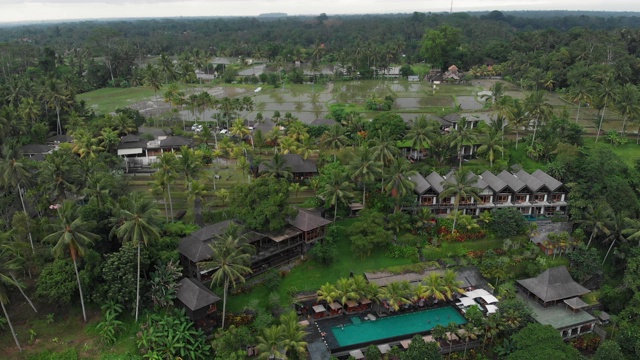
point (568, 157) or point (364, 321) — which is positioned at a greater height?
point (568, 157)

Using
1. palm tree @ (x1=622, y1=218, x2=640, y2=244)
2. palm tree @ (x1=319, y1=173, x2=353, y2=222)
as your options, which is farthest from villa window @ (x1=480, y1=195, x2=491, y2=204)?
palm tree @ (x1=319, y1=173, x2=353, y2=222)

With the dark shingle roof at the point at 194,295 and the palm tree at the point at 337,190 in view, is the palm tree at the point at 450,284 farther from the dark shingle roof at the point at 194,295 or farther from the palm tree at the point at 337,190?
the dark shingle roof at the point at 194,295

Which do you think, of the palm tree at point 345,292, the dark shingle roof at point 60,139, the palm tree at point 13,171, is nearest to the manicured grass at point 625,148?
the palm tree at point 345,292

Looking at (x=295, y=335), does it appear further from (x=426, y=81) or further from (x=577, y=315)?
(x=426, y=81)

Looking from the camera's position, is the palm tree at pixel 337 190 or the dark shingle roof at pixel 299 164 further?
the dark shingle roof at pixel 299 164

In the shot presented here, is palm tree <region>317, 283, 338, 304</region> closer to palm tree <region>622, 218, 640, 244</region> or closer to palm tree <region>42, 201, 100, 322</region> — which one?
palm tree <region>42, 201, 100, 322</region>

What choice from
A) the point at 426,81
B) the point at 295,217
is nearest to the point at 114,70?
the point at 426,81
